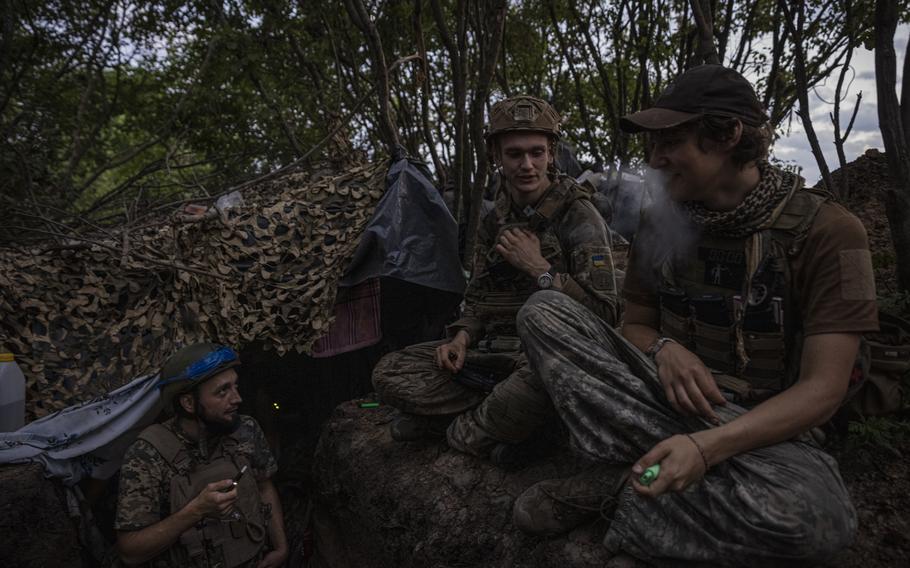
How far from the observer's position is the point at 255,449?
11.7ft

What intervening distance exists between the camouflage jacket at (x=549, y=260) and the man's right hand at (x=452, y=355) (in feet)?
0.60

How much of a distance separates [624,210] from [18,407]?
5085 millimetres

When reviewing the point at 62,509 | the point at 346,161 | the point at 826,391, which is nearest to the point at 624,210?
the point at 346,161

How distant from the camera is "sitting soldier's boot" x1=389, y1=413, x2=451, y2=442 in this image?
3486 millimetres

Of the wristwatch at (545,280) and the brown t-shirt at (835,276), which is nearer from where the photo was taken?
the brown t-shirt at (835,276)

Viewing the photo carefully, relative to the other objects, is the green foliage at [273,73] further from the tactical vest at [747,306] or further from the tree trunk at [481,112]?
the tactical vest at [747,306]

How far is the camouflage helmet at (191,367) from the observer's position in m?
3.30

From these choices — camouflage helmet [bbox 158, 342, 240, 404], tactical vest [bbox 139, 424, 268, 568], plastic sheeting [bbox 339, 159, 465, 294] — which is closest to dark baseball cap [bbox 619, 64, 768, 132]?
plastic sheeting [bbox 339, 159, 465, 294]

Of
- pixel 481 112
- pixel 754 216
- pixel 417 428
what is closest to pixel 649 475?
pixel 754 216

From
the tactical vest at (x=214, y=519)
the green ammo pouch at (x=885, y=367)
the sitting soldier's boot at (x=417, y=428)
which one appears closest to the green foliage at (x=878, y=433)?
the green ammo pouch at (x=885, y=367)

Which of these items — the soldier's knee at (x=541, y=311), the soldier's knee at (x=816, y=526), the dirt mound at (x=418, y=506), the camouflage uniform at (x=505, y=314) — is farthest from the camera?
the camouflage uniform at (x=505, y=314)

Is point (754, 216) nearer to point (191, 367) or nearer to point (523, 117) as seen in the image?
point (523, 117)

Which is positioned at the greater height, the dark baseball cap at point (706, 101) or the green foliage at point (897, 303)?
the dark baseball cap at point (706, 101)

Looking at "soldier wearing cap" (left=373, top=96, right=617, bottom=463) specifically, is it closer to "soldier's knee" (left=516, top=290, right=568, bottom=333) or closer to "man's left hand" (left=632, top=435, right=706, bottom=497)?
"soldier's knee" (left=516, top=290, right=568, bottom=333)
